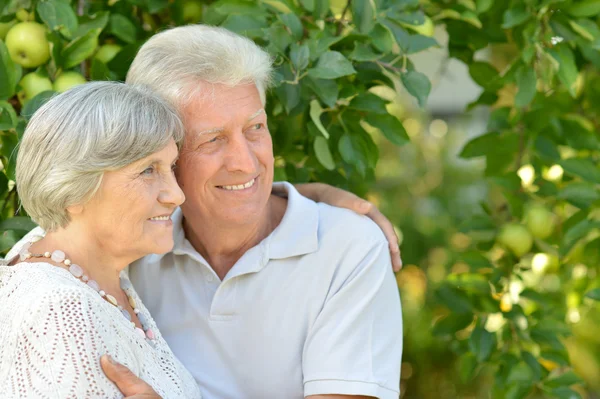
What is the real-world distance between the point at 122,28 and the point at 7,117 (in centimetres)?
43

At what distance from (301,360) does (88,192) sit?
667mm

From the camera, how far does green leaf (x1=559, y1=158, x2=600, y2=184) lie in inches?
94.3

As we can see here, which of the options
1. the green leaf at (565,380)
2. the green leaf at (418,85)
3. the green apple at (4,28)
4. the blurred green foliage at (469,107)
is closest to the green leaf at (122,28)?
the blurred green foliage at (469,107)

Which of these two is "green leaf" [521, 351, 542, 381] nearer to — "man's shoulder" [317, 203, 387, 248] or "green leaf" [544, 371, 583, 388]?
"green leaf" [544, 371, 583, 388]

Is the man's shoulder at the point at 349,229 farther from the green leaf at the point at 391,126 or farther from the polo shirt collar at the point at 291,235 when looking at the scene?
the green leaf at the point at 391,126

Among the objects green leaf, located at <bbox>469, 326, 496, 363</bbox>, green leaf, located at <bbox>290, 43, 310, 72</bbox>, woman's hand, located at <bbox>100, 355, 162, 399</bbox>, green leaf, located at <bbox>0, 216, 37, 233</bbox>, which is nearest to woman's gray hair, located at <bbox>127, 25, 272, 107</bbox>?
green leaf, located at <bbox>290, 43, 310, 72</bbox>

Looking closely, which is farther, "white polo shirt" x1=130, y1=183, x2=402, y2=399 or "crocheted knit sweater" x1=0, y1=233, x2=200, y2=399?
"white polo shirt" x1=130, y1=183, x2=402, y2=399

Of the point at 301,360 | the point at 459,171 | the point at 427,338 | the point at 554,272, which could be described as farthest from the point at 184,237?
the point at 459,171

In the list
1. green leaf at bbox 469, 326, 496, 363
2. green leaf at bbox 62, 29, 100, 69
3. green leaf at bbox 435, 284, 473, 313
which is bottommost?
green leaf at bbox 469, 326, 496, 363

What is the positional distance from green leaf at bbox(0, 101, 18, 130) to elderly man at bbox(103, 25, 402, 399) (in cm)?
27

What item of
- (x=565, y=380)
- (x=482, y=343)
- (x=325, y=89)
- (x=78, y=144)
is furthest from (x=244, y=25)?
(x=565, y=380)

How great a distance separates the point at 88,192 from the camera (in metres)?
1.67

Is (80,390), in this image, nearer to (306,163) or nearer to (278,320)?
(278,320)

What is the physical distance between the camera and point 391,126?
229 cm
